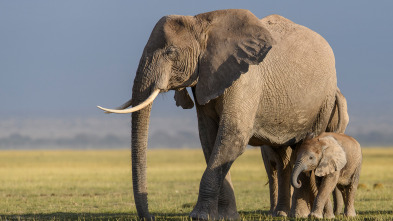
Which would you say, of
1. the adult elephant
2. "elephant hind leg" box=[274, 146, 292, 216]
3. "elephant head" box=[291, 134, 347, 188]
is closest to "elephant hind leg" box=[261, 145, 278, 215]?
"elephant hind leg" box=[274, 146, 292, 216]

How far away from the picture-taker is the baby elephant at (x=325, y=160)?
37.1ft

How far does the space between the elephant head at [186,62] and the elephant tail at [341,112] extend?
2777mm

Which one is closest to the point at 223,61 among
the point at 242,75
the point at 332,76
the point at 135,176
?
the point at 242,75

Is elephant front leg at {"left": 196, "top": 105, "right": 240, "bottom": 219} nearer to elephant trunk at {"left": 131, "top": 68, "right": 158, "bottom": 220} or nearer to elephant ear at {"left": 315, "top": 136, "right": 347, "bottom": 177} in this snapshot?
elephant trunk at {"left": 131, "top": 68, "right": 158, "bottom": 220}

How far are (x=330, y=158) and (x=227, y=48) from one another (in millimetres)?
2609

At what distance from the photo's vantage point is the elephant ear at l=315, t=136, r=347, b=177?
1137 cm

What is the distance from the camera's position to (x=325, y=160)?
447 inches

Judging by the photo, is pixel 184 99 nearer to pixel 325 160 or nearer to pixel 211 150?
pixel 211 150

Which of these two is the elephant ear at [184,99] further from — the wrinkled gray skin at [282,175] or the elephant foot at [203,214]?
the wrinkled gray skin at [282,175]

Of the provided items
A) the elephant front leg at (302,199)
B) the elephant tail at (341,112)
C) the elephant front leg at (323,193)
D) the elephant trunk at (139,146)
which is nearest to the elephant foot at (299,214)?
the elephant front leg at (302,199)

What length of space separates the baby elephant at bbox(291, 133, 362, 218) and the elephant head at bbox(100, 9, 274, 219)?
6.67ft

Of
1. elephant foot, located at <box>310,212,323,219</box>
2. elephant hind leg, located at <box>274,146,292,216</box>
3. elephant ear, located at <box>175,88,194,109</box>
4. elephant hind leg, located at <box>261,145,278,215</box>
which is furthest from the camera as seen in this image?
elephant hind leg, located at <box>261,145,278,215</box>

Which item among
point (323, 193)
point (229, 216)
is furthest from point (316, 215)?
point (229, 216)

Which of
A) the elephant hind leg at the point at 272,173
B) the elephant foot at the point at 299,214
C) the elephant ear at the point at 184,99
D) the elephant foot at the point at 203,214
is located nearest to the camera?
the elephant foot at the point at 203,214
